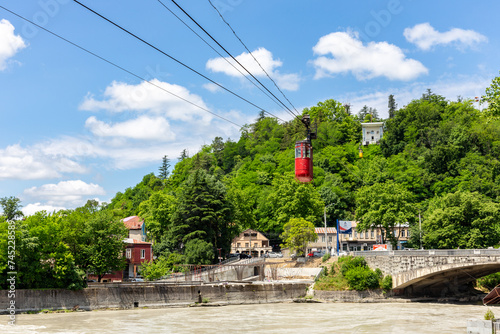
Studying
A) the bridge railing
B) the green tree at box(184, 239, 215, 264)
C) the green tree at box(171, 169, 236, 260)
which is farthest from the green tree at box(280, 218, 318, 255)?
the bridge railing

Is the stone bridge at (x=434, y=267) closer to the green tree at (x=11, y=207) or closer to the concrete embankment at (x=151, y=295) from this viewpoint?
the concrete embankment at (x=151, y=295)

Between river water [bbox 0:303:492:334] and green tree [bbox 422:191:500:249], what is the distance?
12.9 metres

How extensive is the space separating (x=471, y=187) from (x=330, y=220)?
1109 inches

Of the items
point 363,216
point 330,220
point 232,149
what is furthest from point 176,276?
point 232,149

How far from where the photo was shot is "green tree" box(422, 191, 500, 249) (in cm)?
5534

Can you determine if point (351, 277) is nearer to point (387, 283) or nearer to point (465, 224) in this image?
point (387, 283)

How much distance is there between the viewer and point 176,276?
185 feet

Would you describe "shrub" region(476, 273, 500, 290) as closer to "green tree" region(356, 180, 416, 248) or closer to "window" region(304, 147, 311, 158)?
"green tree" region(356, 180, 416, 248)

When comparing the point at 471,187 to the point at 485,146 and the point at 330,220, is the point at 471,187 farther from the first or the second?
the point at 330,220

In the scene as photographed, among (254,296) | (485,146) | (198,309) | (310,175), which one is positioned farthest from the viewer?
(485,146)

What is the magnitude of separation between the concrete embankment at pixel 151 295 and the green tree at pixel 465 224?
18074mm

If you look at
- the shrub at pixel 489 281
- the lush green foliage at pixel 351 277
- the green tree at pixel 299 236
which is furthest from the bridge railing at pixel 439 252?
the green tree at pixel 299 236

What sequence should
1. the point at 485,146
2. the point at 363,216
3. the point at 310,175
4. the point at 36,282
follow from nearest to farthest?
1. the point at 310,175
2. the point at 36,282
3. the point at 363,216
4. the point at 485,146

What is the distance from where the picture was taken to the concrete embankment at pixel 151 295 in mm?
39250
